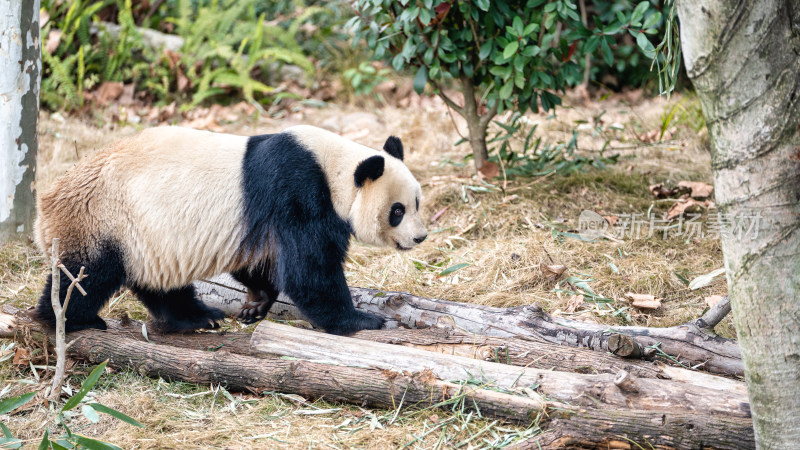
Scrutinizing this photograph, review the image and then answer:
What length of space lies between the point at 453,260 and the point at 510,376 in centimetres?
213

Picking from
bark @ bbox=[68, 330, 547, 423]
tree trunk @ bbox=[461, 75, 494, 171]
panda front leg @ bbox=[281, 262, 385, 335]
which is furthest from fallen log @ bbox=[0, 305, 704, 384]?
tree trunk @ bbox=[461, 75, 494, 171]

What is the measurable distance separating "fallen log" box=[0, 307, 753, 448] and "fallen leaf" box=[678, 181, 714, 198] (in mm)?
3672

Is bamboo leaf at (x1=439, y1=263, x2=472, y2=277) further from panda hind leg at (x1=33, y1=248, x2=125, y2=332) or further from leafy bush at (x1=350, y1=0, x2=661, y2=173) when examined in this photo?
panda hind leg at (x1=33, y1=248, x2=125, y2=332)

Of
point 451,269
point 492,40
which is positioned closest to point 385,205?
point 451,269

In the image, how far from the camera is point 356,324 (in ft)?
13.9

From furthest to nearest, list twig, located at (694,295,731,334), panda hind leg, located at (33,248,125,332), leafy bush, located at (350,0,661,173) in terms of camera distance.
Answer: leafy bush, located at (350,0,661,173), panda hind leg, located at (33,248,125,332), twig, located at (694,295,731,334)

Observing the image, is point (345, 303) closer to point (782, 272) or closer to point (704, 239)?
point (782, 272)

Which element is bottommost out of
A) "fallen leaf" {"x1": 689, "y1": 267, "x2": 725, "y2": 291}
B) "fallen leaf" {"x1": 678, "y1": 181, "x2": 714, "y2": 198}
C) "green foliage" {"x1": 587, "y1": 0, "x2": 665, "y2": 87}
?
"fallen leaf" {"x1": 689, "y1": 267, "x2": 725, "y2": 291}

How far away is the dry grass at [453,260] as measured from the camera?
3381 mm

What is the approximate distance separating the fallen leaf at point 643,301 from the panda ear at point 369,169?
1947 millimetres

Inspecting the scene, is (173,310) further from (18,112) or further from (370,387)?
(18,112)

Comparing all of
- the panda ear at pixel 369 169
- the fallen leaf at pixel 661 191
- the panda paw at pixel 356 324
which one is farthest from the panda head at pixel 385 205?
the fallen leaf at pixel 661 191

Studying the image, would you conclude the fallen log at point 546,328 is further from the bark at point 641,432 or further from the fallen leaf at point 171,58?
the fallen leaf at point 171,58

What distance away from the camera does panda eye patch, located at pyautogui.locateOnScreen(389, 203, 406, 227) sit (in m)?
4.43
